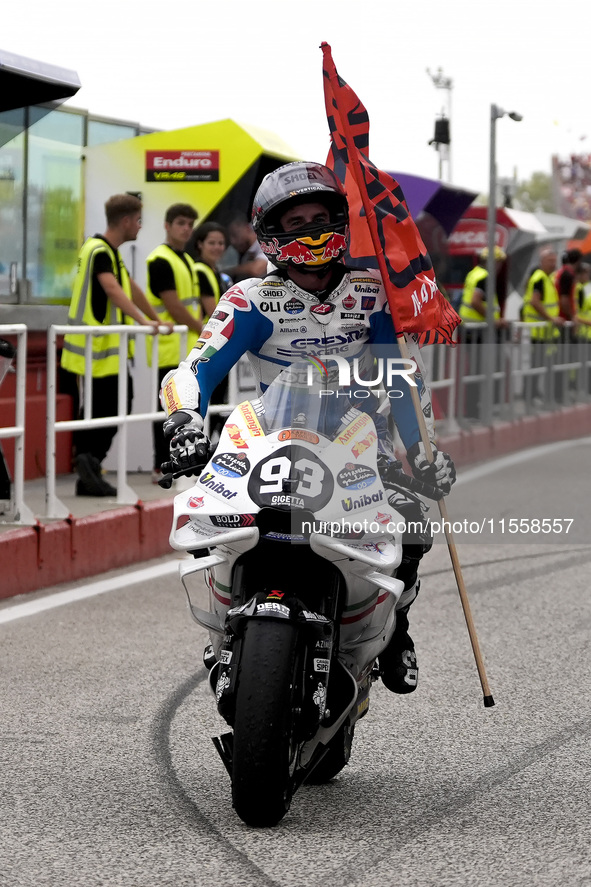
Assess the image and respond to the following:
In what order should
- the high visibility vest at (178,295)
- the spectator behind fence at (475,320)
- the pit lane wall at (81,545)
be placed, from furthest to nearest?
the spectator behind fence at (475,320) < the high visibility vest at (178,295) < the pit lane wall at (81,545)

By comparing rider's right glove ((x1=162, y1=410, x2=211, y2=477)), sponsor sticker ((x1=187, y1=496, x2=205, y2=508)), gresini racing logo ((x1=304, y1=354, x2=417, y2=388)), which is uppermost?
gresini racing logo ((x1=304, y1=354, x2=417, y2=388))

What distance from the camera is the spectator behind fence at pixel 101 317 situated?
9984 mm

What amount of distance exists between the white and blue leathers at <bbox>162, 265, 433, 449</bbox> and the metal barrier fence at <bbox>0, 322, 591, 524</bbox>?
334 cm

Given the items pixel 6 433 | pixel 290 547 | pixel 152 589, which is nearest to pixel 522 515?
pixel 152 589

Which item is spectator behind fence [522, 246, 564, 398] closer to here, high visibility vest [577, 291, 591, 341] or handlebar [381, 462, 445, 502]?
high visibility vest [577, 291, 591, 341]

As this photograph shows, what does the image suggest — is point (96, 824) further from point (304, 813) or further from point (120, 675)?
point (120, 675)

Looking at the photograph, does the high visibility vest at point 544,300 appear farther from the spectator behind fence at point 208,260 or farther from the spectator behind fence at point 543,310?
the spectator behind fence at point 208,260

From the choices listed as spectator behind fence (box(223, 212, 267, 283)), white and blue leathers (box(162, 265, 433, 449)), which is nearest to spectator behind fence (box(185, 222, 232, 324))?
spectator behind fence (box(223, 212, 267, 283))

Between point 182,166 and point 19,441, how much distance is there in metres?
5.64

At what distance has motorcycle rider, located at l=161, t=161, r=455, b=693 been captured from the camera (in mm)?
4660

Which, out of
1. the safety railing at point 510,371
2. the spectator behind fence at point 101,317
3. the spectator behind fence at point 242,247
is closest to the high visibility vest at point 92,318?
the spectator behind fence at point 101,317

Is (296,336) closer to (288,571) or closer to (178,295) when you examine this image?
(288,571)

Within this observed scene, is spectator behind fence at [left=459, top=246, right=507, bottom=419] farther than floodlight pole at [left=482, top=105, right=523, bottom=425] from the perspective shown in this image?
No

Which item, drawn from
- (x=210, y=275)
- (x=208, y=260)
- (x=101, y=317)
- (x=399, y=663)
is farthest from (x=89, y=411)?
(x=399, y=663)
